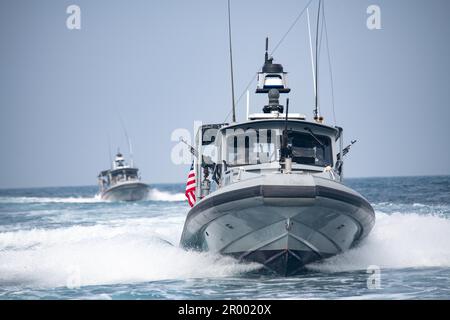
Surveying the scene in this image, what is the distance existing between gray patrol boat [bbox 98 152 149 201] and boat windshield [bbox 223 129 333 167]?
4274 centimetres

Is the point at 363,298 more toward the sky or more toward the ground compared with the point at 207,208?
more toward the ground

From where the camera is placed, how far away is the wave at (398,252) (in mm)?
11441

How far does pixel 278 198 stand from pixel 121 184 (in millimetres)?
44559

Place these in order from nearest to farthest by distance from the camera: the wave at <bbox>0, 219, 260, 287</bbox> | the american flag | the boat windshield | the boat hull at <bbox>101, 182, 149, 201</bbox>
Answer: the boat windshield, the wave at <bbox>0, 219, 260, 287</bbox>, the american flag, the boat hull at <bbox>101, 182, 149, 201</bbox>

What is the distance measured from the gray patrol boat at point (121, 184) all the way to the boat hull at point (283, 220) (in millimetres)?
43028

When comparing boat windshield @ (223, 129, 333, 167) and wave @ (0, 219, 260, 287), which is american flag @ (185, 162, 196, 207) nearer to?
wave @ (0, 219, 260, 287)

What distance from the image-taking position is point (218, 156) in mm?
11727

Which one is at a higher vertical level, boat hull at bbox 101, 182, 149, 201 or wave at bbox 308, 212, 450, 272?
wave at bbox 308, 212, 450, 272

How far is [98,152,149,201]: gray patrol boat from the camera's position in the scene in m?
53.3

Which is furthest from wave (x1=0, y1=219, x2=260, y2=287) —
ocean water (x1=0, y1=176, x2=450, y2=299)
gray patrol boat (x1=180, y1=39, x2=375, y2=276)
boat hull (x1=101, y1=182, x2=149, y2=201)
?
boat hull (x1=101, y1=182, x2=149, y2=201)
